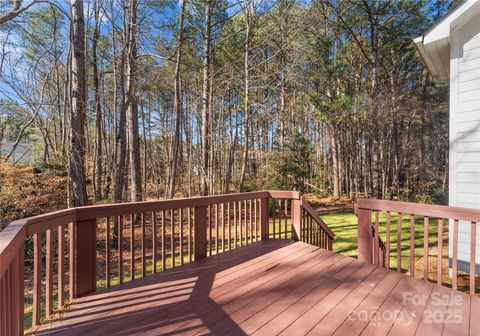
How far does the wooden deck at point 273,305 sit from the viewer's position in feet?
5.80

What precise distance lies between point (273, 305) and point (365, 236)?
5.36 ft

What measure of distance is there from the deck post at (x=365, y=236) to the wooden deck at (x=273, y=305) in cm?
17

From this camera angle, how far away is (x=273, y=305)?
2061 mm

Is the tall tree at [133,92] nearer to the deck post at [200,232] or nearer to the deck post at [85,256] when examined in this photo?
the deck post at [200,232]

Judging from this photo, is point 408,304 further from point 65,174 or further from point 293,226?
point 65,174

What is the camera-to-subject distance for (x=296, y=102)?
1160cm

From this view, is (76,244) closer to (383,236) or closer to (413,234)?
(413,234)

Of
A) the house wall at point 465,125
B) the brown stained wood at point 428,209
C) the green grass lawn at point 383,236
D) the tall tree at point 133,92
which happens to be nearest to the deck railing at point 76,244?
the brown stained wood at point 428,209

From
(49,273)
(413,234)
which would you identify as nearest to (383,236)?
(413,234)

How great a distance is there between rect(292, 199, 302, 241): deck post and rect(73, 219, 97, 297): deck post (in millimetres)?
2741

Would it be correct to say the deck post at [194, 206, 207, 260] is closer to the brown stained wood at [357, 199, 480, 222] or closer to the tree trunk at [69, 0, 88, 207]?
the brown stained wood at [357, 199, 480, 222]

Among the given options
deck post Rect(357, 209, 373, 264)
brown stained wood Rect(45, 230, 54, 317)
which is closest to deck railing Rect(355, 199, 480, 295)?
deck post Rect(357, 209, 373, 264)

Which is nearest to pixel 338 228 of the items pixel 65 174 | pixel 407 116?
pixel 407 116

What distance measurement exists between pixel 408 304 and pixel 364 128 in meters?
10.0
